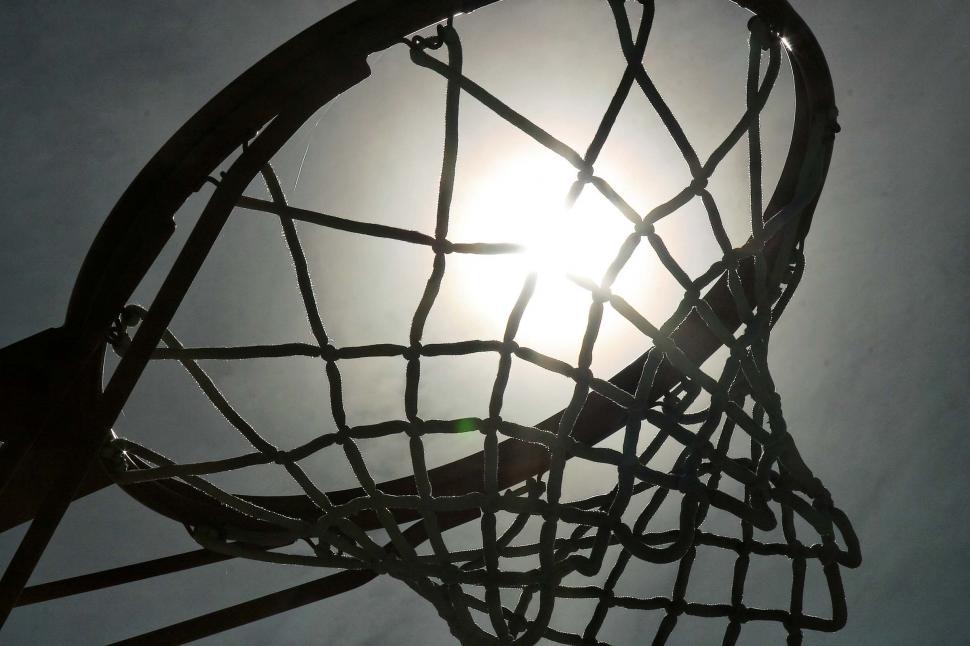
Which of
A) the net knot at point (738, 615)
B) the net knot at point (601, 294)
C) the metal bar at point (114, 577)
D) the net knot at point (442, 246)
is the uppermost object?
the metal bar at point (114, 577)

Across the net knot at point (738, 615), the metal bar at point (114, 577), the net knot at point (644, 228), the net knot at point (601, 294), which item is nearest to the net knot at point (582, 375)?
the net knot at point (601, 294)

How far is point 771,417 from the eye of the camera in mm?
1430

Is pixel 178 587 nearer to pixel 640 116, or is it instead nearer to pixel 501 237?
pixel 501 237

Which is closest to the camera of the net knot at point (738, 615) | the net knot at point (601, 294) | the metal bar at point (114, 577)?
the net knot at point (601, 294)

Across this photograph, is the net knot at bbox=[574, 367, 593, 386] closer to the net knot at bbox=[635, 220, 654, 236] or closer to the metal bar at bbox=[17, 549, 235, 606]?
the net knot at bbox=[635, 220, 654, 236]

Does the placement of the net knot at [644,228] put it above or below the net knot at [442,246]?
below

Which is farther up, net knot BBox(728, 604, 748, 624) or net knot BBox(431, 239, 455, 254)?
net knot BBox(431, 239, 455, 254)

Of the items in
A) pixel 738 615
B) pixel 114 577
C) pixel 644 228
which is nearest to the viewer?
pixel 644 228

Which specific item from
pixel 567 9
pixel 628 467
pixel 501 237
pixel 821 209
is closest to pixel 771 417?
pixel 628 467

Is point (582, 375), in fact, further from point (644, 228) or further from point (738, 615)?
point (738, 615)

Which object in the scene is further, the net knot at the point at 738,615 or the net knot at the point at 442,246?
the net knot at the point at 738,615

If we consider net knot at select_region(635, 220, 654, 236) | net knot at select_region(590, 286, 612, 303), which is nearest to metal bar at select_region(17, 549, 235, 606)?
net knot at select_region(590, 286, 612, 303)

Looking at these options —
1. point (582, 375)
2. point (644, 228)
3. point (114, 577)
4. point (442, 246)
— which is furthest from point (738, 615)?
point (114, 577)

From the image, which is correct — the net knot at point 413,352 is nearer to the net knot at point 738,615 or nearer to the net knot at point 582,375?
the net knot at point 582,375
